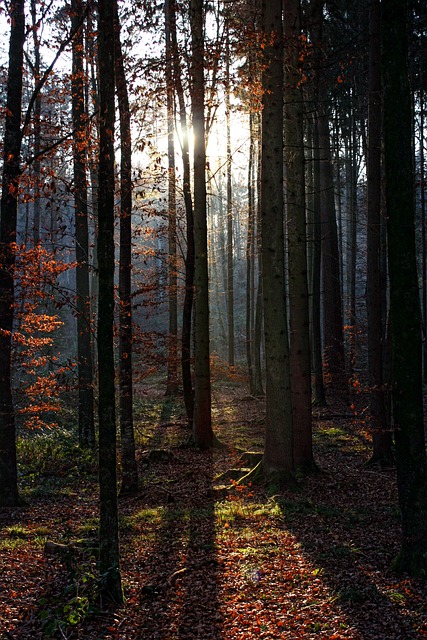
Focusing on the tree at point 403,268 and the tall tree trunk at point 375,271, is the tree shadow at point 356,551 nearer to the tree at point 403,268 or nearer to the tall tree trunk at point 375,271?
the tree at point 403,268

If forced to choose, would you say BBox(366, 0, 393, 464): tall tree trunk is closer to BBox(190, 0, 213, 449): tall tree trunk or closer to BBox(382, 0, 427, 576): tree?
BBox(190, 0, 213, 449): tall tree trunk

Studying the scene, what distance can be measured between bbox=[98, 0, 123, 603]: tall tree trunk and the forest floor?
27 centimetres

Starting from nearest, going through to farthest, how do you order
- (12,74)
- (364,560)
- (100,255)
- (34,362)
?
(100,255) < (364,560) < (12,74) < (34,362)

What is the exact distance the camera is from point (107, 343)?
5648mm

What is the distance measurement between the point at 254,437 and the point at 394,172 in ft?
34.9

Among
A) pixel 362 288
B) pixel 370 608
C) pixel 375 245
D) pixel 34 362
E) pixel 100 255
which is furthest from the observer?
pixel 362 288

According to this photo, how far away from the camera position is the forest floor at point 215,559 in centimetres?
513

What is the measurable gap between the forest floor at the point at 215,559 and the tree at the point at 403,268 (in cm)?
109

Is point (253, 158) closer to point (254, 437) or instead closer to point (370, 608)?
point (254, 437)

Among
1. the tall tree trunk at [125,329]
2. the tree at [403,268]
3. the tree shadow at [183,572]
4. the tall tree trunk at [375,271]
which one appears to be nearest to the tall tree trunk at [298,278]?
the tall tree trunk at [375,271]

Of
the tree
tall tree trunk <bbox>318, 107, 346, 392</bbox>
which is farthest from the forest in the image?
tall tree trunk <bbox>318, 107, 346, 392</bbox>

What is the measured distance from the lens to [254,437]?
1496 cm

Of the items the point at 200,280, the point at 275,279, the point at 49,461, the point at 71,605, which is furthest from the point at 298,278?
the point at 49,461

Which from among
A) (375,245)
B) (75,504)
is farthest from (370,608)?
(375,245)
